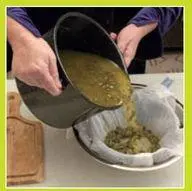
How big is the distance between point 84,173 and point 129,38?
0.19m

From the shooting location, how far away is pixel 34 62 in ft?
1.77

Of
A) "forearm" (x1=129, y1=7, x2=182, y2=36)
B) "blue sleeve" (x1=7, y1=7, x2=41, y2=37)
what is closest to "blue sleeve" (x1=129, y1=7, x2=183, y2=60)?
"forearm" (x1=129, y1=7, x2=182, y2=36)

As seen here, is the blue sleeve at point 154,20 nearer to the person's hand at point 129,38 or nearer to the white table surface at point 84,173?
the person's hand at point 129,38

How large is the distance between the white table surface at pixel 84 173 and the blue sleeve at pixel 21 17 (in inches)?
6.7

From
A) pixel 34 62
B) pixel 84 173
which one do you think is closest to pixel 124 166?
pixel 84 173

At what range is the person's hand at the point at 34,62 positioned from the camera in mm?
526

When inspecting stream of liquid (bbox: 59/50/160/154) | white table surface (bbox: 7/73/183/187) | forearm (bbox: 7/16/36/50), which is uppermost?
forearm (bbox: 7/16/36/50)

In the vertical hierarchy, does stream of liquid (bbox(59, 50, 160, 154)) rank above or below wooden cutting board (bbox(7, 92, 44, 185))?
above

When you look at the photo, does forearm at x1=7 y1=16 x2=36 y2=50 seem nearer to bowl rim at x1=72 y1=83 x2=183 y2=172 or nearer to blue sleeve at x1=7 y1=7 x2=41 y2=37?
blue sleeve at x1=7 y1=7 x2=41 y2=37

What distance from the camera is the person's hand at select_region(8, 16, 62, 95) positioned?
53cm

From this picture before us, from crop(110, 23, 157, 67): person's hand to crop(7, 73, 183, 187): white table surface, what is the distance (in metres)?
0.14

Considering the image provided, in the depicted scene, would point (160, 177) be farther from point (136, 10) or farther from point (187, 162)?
point (136, 10)

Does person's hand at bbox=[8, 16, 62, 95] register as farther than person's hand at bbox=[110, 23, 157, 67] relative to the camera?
No

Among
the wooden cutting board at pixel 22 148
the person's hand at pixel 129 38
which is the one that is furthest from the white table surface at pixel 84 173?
the person's hand at pixel 129 38
